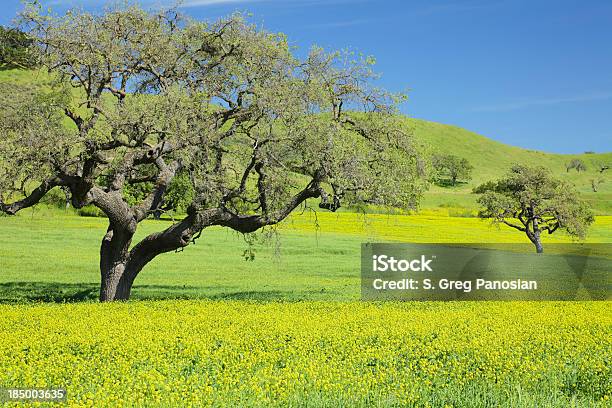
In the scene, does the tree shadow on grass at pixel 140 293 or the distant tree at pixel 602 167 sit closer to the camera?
the tree shadow on grass at pixel 140 293

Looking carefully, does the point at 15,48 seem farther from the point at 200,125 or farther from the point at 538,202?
the point at 538,202

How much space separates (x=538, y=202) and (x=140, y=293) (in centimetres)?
3166

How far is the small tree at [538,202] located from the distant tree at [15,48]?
121 ft

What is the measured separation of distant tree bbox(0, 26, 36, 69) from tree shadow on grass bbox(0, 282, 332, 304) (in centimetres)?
920

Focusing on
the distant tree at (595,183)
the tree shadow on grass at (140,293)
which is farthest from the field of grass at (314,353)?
the distant tree at (595,183)

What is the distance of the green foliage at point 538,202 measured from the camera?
49.6 meters

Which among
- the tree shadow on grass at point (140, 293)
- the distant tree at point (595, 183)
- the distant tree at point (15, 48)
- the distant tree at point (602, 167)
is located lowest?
the tree shadow on grass at point (140, 293)

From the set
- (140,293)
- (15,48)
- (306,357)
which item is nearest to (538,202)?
(140,293)

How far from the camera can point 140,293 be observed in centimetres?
3066

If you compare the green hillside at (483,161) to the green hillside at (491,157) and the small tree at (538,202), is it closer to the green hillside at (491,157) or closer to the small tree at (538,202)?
the green hillside at (491,157)

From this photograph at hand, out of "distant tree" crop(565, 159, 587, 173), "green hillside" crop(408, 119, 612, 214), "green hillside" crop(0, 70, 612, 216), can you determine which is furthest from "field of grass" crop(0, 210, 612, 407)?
"distant tree" crop(565, 159, 587, 173)

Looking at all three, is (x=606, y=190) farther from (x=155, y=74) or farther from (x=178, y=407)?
(x=178, y=407)

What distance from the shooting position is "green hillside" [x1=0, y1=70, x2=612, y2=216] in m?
107

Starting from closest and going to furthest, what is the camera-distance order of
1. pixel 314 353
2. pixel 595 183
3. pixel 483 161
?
pixel 314 353
pixel 595 183
pixel 483 161
